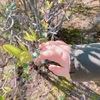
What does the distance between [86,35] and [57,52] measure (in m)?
1.33

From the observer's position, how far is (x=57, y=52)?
0.70 metres

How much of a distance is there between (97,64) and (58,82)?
1.01m

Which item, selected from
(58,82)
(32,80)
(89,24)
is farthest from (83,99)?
(89,24)

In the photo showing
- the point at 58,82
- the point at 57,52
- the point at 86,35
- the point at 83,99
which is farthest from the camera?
the point at 86,35

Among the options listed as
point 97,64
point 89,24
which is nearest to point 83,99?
point 89,24

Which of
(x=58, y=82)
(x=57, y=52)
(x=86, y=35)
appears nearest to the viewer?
(x=57, y=52)

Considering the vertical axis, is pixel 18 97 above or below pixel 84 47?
below

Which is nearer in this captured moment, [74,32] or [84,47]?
[84,47]

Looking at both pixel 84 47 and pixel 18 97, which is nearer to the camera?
pixel 84 47

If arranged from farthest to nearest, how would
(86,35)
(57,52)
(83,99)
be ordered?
(86,35) < (83,99) < (57,52)

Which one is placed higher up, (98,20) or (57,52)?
(57,52)

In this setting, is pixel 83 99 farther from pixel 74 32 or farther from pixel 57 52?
pixel 57 52

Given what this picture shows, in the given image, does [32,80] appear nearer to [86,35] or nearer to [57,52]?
[86,35]

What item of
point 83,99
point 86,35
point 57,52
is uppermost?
point 57,52
